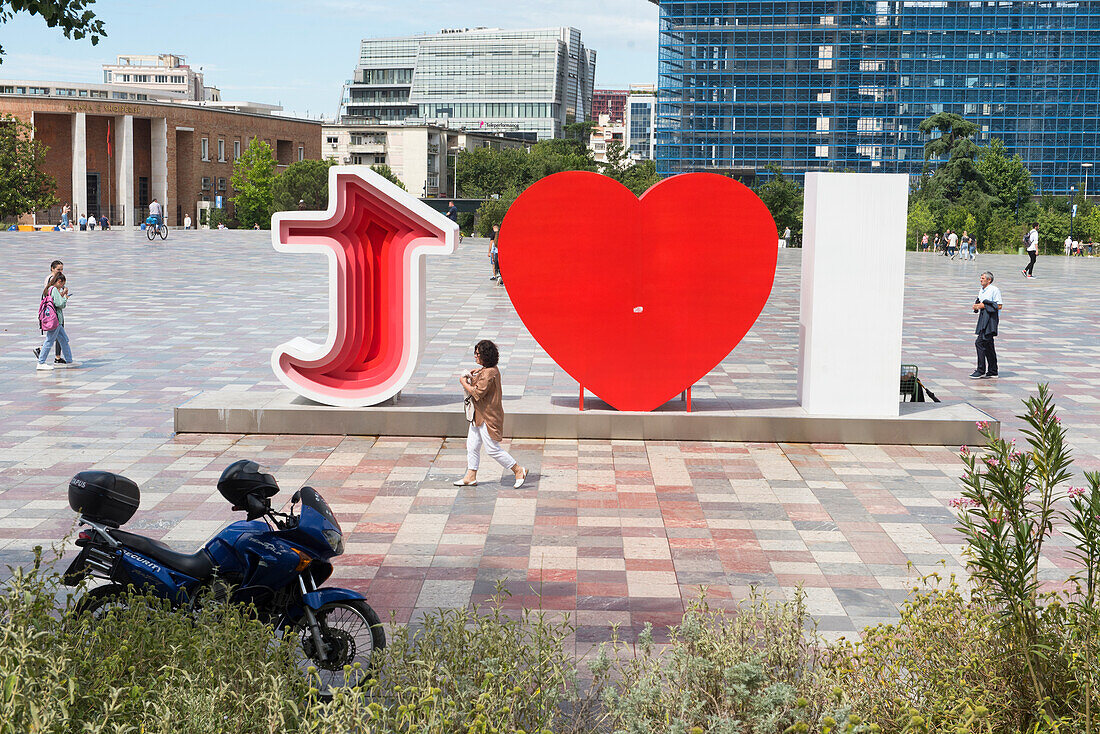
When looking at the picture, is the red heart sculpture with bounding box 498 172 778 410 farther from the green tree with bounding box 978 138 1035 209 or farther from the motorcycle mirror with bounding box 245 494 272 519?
the green tree with bounding box 978 138 1035 209

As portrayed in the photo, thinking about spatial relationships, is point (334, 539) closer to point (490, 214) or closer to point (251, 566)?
point (251, 566)

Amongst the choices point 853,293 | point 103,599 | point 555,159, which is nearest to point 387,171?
point 555,159

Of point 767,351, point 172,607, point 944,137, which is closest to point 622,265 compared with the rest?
point 172,607

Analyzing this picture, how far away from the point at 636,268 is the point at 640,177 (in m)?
89.2

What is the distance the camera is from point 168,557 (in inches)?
216

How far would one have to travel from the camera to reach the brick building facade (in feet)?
246

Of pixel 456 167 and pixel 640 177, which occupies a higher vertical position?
pixel 456 167

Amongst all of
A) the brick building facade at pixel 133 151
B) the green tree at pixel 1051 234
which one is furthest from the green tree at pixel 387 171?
the green tree at pixel 1051 234

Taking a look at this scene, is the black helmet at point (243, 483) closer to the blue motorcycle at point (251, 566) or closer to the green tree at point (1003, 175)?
the blue motorcycle at point (251, 566)

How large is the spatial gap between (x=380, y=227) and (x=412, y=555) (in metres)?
4.89

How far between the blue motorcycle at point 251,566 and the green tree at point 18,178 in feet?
199

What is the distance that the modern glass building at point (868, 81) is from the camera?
10406cm

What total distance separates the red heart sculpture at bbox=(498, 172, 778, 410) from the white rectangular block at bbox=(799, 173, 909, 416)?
1.86 ft

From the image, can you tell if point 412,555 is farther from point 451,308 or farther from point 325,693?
point 451,308
